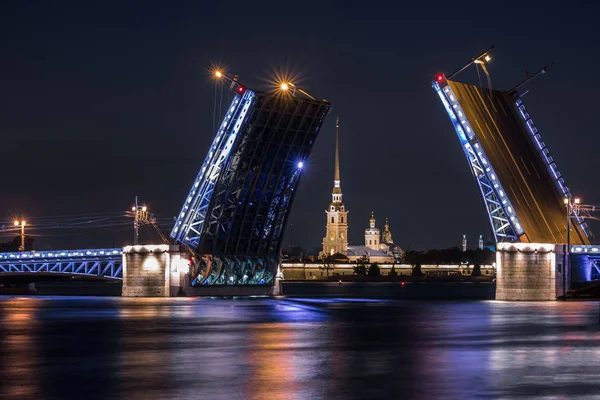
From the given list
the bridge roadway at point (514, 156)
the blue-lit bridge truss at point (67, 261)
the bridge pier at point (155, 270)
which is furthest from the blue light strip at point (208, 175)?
the bridge roadway at point (514, 156)

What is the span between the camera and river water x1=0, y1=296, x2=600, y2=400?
16.8 m

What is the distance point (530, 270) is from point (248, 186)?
58.2ft

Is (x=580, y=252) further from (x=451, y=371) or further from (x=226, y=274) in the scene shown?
(x=451, y=371)

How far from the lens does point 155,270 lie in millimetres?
69750

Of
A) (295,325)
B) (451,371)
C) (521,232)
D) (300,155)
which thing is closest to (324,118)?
(300,155)

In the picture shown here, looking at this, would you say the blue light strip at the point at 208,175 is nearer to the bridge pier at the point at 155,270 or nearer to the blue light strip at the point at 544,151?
the bridge pier at the point at 155,270

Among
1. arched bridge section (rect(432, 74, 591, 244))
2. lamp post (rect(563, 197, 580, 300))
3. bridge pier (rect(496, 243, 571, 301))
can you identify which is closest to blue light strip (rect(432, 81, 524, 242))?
arched bridge section (rect(432, 74, 591, 244))

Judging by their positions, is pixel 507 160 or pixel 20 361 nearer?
pixel 20 361

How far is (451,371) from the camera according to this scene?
1936 cm

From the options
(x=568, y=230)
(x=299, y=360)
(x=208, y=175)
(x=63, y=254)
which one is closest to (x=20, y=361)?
(x=299, y=360)

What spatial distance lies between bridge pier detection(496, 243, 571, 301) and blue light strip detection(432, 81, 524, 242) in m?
1.09

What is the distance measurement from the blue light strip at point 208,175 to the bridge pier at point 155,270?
1208 mm

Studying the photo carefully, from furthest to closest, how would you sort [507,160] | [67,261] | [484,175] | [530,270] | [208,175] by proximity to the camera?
1. [67,261]
2. [530,270]
3. [208,175]
4. [484,175]
5. [507,160]

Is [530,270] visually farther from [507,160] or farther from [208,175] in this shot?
[208,175]
